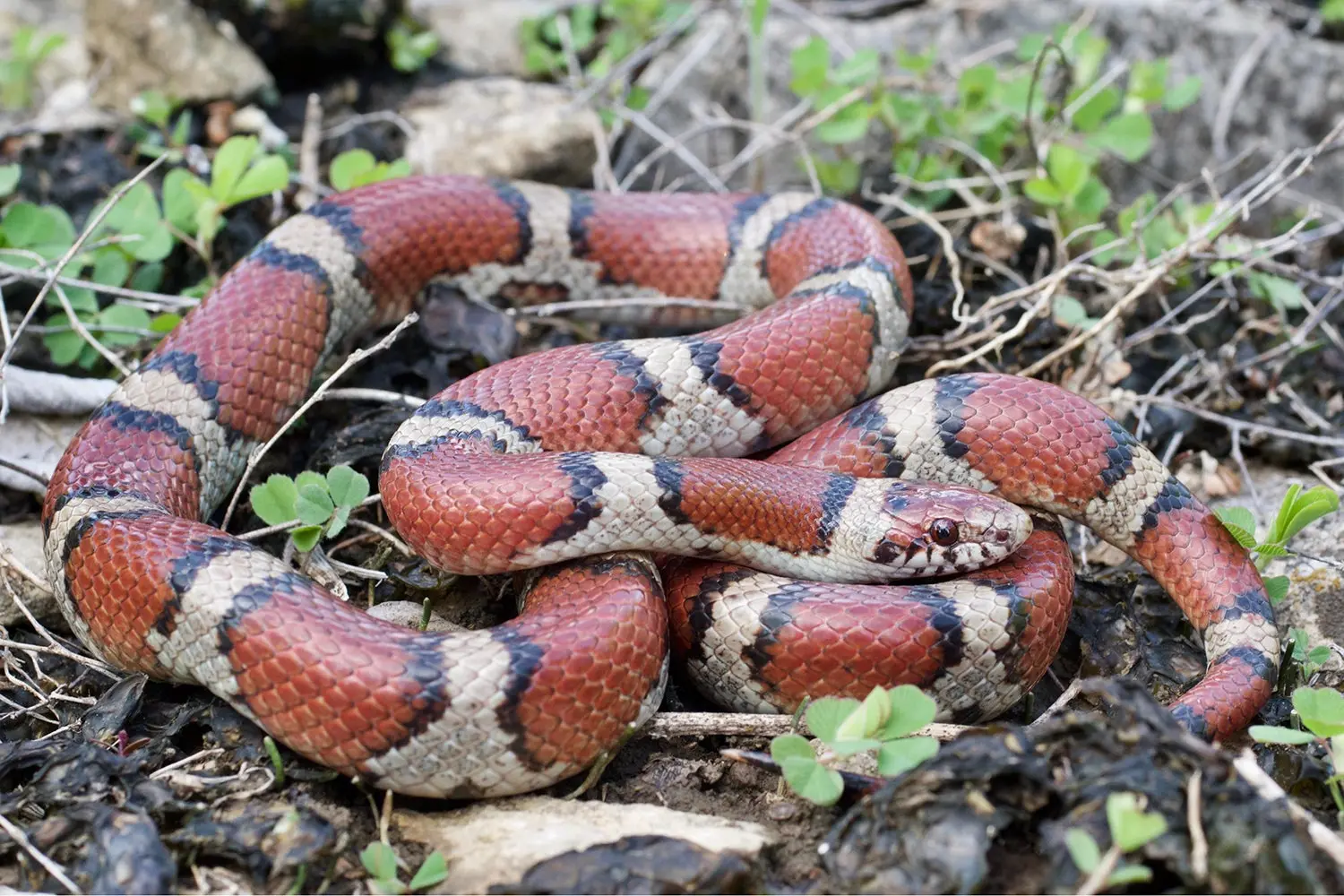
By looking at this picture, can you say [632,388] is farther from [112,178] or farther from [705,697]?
[112,178]

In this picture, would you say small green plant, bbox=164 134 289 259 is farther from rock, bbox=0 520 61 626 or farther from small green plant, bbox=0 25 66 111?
small green plant, bbox=0 25 66 111

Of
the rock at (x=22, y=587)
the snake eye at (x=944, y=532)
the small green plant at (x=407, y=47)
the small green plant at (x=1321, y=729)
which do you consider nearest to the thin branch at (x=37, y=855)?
the rock at (x=22, y=587)

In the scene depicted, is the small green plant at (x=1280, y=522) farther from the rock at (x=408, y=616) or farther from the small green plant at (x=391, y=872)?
the small green plant at (x=391, y=872)

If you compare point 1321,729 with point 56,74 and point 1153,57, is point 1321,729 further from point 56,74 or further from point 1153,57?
point 56,74

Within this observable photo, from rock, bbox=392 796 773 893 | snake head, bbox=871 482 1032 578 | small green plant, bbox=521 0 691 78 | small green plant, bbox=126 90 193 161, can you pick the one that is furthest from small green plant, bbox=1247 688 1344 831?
small green plant, bbox=126 90 193 161

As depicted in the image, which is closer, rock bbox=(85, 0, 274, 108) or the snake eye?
the snake eye
